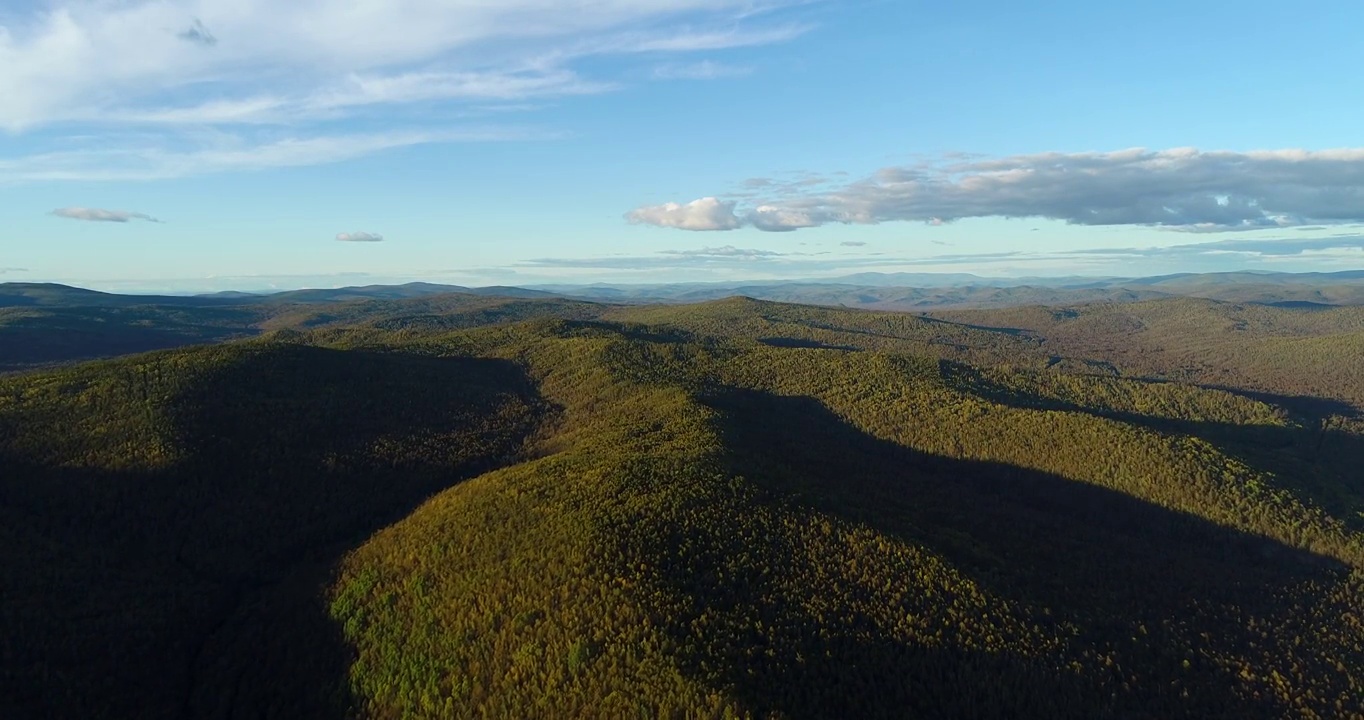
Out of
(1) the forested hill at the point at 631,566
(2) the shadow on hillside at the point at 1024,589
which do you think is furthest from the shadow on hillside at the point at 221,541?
(2) the shadow on hillside at the point at 1024,589

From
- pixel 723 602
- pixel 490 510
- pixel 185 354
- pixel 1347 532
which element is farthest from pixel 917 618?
pixel 185 354

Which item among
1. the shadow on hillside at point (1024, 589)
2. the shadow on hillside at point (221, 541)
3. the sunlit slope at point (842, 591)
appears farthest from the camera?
the shadow on hillside at point (221, 541)

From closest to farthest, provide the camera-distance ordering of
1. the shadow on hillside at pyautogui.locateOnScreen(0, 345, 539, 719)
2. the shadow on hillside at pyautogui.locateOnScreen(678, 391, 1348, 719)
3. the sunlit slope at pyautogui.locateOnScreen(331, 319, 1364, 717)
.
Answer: the sunlit slope at pyautogui.locateOnScreen(331, 319, 1364, 717) → the shadow on hillside at pyautogui.locateOnScreen(678, 391, 1348, 719) → the shadow on hillside at pyautogui.locateOnScreen(0, 345, 539, 719)

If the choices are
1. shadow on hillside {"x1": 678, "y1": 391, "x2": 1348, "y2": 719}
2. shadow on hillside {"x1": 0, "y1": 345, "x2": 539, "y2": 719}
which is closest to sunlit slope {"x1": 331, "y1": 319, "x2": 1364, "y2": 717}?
shadow on hillside {"x1": 678, "y1": 391, "x2": 1348, "y2": 719}

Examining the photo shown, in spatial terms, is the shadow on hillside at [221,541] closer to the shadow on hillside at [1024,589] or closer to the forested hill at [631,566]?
the forested hill at [631,566]

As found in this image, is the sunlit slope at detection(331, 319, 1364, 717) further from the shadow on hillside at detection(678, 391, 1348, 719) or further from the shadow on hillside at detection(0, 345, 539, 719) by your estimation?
the shadow on hillside at detection(0, 345, 539, 719)

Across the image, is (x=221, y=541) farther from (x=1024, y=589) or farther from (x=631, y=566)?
(x=1024, y=589)
